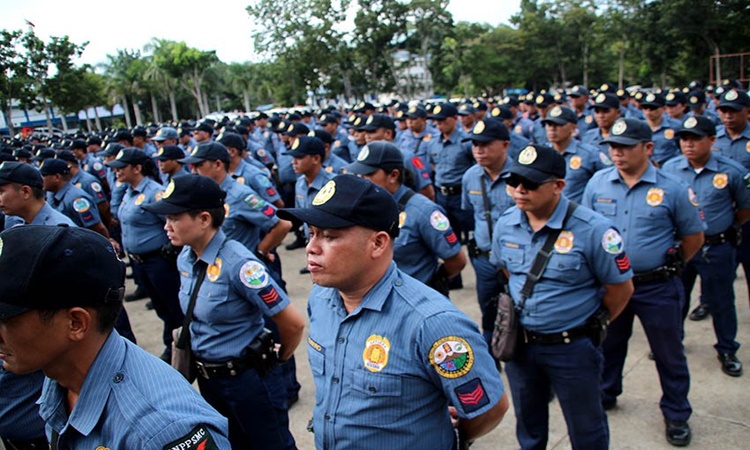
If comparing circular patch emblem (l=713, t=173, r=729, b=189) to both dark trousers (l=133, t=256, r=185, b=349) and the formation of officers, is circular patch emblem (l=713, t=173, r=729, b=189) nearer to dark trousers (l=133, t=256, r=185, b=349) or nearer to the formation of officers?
the formation of officers

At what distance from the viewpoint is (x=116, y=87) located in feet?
159

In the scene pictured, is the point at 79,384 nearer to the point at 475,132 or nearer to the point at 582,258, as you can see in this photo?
the point at 582,258

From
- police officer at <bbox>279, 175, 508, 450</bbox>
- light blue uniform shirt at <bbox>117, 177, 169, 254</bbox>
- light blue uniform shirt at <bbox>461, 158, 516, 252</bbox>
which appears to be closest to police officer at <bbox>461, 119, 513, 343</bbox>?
light blue uniform shirt at <bbox>461, 158, 516, 252</bbox>

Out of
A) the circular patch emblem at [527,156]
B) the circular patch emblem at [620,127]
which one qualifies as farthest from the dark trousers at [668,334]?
the circular patch emblem at [527,156]

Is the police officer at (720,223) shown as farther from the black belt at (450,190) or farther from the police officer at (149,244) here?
the police officer at (149,244)

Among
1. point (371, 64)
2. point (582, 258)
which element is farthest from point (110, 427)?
point (371, 64)

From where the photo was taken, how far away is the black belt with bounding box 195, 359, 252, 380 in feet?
9.84

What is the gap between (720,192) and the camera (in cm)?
440

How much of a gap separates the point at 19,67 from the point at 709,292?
22.4 meters

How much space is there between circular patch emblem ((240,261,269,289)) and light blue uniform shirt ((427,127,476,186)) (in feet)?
14.3

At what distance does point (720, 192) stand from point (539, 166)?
2.31 m

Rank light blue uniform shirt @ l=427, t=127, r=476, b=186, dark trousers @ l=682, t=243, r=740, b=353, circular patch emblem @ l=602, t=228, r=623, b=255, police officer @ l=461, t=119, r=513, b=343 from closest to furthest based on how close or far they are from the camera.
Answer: circular patch emblem @ l=602, t=228, r=623, b=255 < dark trousers @ l=682, t=243, r=740, b=353 < police officer @ l=461, t=119, r=513, b=343 < light blue uniform shirt @ l=427, t=127, r=476, b=186

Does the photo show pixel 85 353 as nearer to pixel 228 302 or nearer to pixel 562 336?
pixel 228 302

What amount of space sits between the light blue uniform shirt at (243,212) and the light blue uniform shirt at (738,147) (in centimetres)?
434
